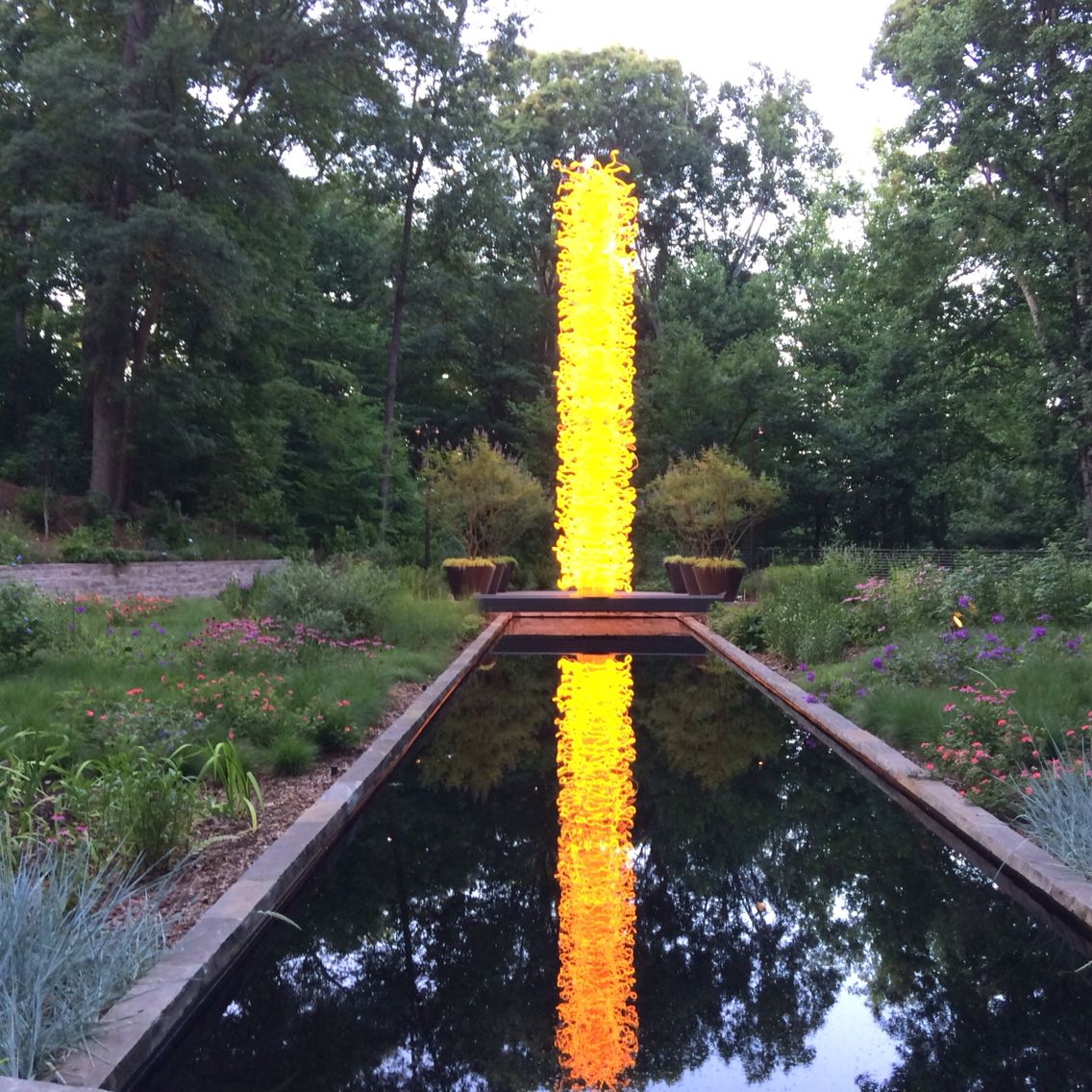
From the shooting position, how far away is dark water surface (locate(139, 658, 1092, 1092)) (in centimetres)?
300

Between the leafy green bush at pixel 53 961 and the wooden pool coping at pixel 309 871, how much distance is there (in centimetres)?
7

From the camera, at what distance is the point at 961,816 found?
4988 mm

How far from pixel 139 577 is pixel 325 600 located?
6863 mm

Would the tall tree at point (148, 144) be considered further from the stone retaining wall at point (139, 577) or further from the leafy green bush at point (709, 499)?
the leafy green bush at point (709, 499)

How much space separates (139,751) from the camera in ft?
15.5

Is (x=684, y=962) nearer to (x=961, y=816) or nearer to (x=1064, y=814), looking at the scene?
(x=1064, y=814)

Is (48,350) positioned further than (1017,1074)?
Yes

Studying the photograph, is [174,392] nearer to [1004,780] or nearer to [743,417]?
[743,417]

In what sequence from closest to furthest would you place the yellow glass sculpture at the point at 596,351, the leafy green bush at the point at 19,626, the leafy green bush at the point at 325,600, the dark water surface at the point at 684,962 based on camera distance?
the dark water surface at the point at 684,962
the leafy green bush at the point at 19,626
the leafy green bush at the point at 325,600
the yellow glass sculpture at the point at 596,351

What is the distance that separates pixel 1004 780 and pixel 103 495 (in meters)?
16.5

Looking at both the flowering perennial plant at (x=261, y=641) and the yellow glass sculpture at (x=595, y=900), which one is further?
the flowering perennial plant at (x=261, y=641)

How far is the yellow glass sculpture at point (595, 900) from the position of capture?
10.2ft

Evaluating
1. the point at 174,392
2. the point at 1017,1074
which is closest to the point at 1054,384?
the point at 174,392

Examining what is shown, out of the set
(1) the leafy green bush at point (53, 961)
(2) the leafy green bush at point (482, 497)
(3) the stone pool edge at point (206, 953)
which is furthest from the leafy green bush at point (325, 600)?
(2) the leafy green bush at point (482, 497)
